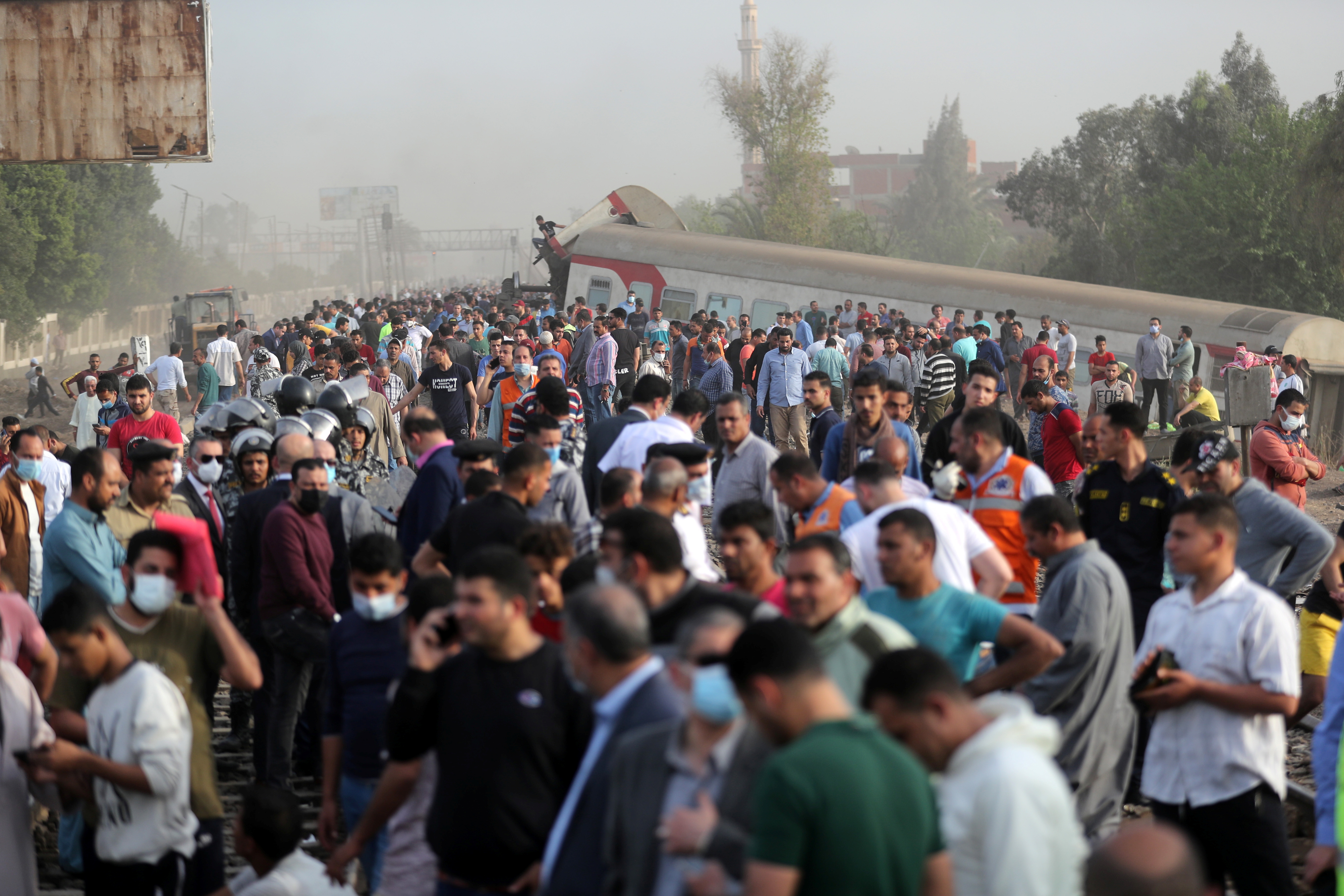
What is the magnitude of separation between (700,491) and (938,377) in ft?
28.2

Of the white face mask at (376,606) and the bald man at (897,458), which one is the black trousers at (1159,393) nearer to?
the bald man at (897,458)

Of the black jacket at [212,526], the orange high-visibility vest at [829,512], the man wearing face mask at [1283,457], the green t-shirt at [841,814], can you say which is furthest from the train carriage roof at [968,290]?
the green t-shirt at [841,814]

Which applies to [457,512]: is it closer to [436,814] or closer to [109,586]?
[109,586]

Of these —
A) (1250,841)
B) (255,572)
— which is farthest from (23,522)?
(1250,841)

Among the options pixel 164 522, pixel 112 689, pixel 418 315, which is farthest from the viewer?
pixel 418 315

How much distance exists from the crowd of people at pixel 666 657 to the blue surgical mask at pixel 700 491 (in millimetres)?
22

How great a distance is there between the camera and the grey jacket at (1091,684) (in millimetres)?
5035

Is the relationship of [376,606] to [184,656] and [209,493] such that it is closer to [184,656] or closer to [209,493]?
[184,656]

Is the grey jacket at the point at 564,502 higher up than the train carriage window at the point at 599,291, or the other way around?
the train carriage window at the point at 599,291

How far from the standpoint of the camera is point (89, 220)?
65750 millimetres

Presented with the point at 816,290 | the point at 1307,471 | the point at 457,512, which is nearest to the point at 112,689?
the point at 457,512

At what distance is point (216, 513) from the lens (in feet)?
25.0

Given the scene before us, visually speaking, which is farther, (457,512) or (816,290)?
(816,290)

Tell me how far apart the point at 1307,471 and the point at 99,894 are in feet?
24.2
